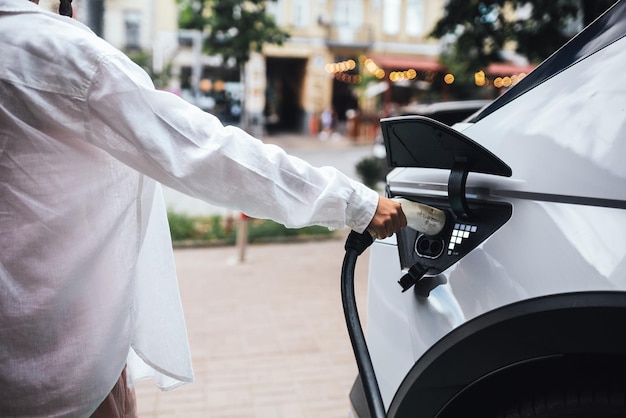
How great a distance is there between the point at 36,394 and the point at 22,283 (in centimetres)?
26

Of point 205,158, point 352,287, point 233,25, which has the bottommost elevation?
point 233,25

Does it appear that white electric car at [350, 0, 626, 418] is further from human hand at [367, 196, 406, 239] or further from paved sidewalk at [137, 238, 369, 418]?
paved sidewalk at [137, 238, 369, 418]

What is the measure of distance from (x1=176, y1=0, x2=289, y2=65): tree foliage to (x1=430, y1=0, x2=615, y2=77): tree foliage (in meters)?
2.93

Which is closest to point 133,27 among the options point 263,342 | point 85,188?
point 263,342

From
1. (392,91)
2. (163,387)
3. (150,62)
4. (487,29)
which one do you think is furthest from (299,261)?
(392,91)

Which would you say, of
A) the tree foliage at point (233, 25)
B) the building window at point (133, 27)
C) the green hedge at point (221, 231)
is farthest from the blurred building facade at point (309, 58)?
the green hedge at point (221, 231)

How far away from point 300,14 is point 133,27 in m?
8.20

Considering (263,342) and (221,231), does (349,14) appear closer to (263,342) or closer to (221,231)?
(221,231)

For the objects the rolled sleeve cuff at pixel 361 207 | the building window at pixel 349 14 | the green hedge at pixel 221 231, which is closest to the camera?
the rolled sleeve cuff at pixel 361 207

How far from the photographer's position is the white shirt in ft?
4.60

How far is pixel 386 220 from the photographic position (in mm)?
1588

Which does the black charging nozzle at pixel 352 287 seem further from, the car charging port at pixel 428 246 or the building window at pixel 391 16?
the building window at pixel 391 16

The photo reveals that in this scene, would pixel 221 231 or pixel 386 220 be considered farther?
pixel 221 231

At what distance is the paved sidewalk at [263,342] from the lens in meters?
3.53
